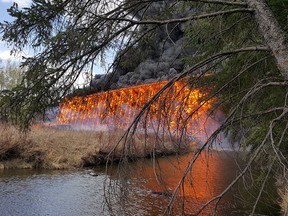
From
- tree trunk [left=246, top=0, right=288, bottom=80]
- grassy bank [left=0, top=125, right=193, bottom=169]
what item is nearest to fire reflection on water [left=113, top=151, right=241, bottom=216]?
grassy bank [left=0, top=125, right=193, bottom=169]

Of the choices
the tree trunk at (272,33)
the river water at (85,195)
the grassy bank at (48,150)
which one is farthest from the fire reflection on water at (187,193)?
the tree trunk at (272,33)

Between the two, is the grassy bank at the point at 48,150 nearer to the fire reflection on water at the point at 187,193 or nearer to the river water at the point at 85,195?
the river water at the point at 85,195

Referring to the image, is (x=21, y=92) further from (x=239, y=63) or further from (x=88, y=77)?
(x=239, y=63)

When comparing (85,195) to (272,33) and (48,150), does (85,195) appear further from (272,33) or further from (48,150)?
(272,33)

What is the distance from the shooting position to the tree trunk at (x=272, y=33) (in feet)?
8.51

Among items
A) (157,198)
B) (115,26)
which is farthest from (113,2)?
(157,198)

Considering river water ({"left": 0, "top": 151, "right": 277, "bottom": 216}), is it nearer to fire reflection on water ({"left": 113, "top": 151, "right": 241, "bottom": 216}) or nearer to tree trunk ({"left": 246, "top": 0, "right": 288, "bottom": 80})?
fire reflection on water ({"left": 113, "top": 151, "right": 241, "bottom": 216})

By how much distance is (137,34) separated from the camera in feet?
11.3

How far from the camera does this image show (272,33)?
269 centimetres

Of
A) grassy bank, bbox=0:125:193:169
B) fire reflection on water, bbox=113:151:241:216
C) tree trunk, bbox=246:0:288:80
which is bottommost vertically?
fire reflection on water, bbox=113:151:241:216

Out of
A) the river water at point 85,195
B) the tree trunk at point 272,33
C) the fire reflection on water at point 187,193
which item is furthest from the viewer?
the fire reflection on water at point 187,193

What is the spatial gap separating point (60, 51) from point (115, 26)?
29.2 inches

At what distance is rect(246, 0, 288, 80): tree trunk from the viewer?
2.59 m

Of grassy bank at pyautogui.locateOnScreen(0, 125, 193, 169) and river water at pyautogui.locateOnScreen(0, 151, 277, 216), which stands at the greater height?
grassy bank at pyautogui.locateOnScreen(0, 125, 193, 169)
